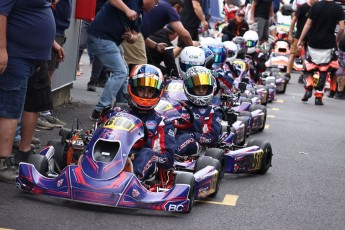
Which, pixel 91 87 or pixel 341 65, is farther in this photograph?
pixel 341 65

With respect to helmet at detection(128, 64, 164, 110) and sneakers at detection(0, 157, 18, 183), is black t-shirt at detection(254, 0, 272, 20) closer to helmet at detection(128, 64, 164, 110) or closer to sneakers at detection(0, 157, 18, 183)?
helmet at detection(128, 64, 164, 110)

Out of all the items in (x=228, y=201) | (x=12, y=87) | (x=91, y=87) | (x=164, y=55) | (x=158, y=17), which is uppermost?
(x=158, y=17)

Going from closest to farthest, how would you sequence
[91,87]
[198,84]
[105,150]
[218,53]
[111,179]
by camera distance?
1. [111,179]
2. [105,150]
3. [198,84]
4. [218,53]
5. [91,87]

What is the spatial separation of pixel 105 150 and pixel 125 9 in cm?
356

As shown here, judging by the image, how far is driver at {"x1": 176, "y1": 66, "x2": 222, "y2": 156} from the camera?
29.8 ft

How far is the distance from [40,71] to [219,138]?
2.25 meters

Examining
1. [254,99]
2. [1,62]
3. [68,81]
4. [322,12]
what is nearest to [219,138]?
[1,62]

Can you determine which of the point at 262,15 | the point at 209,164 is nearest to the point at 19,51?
the point at 209,164

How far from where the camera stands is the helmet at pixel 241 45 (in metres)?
16.3

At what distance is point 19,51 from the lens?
287 inches

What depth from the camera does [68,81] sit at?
41.4ft

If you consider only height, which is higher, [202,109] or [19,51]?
[19,51]

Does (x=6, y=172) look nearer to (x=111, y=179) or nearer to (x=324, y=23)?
(x=111, y=179)

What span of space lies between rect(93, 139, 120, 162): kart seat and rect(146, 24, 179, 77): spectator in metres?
5.55
